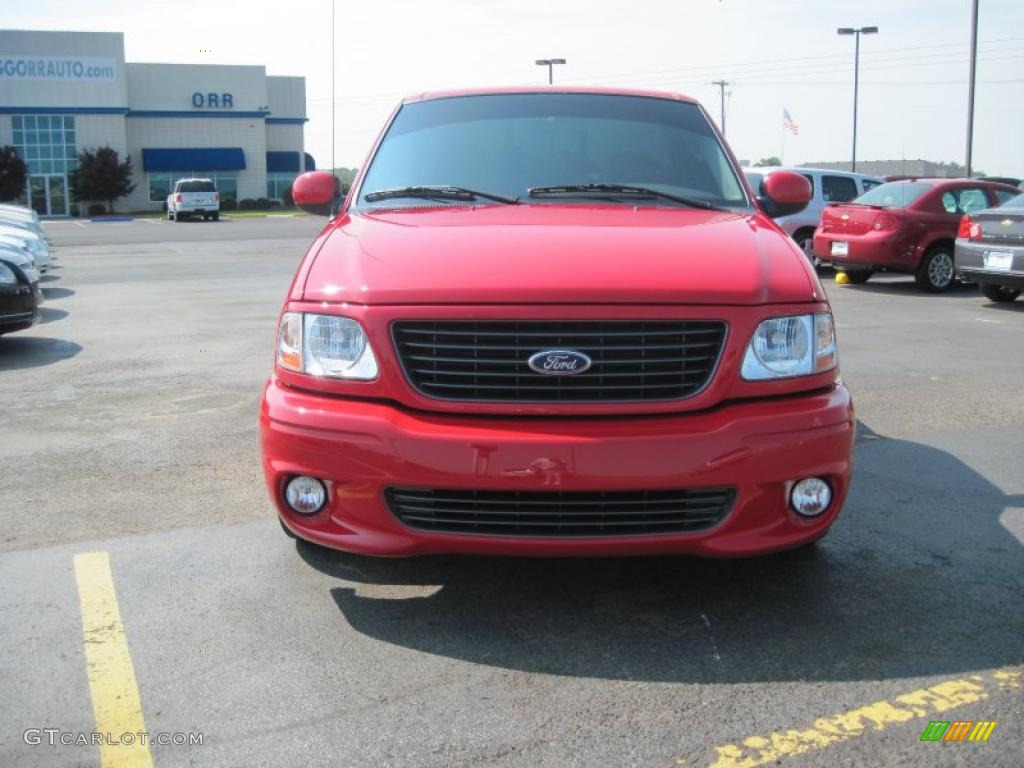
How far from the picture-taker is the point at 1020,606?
3703 mm

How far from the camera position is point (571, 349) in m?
3.38

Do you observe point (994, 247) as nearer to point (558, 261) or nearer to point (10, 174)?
point (558, 261)

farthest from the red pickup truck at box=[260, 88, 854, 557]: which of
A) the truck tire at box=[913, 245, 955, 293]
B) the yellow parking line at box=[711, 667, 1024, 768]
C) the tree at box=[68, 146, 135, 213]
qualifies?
the tree at box=[68, 146, 135, 213]

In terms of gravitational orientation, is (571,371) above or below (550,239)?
below

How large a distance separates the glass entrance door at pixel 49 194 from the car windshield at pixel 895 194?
2135 inches

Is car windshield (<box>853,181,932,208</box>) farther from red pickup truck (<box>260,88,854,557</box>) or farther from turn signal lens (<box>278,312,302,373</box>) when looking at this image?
turn signal lens (<box>278,312,302,373</box>)

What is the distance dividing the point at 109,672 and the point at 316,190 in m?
2.69

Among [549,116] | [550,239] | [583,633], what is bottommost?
[583,633]

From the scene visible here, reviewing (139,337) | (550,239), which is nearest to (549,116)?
(550,239)

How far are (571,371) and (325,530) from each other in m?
0.95

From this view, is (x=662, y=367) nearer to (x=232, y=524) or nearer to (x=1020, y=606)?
(x=1020, y=606)

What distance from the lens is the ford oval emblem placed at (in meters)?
3.35

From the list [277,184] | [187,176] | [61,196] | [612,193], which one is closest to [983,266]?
[612,193]

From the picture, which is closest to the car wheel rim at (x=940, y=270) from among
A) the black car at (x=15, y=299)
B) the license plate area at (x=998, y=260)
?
the license plate area at (x=998, y=260)
